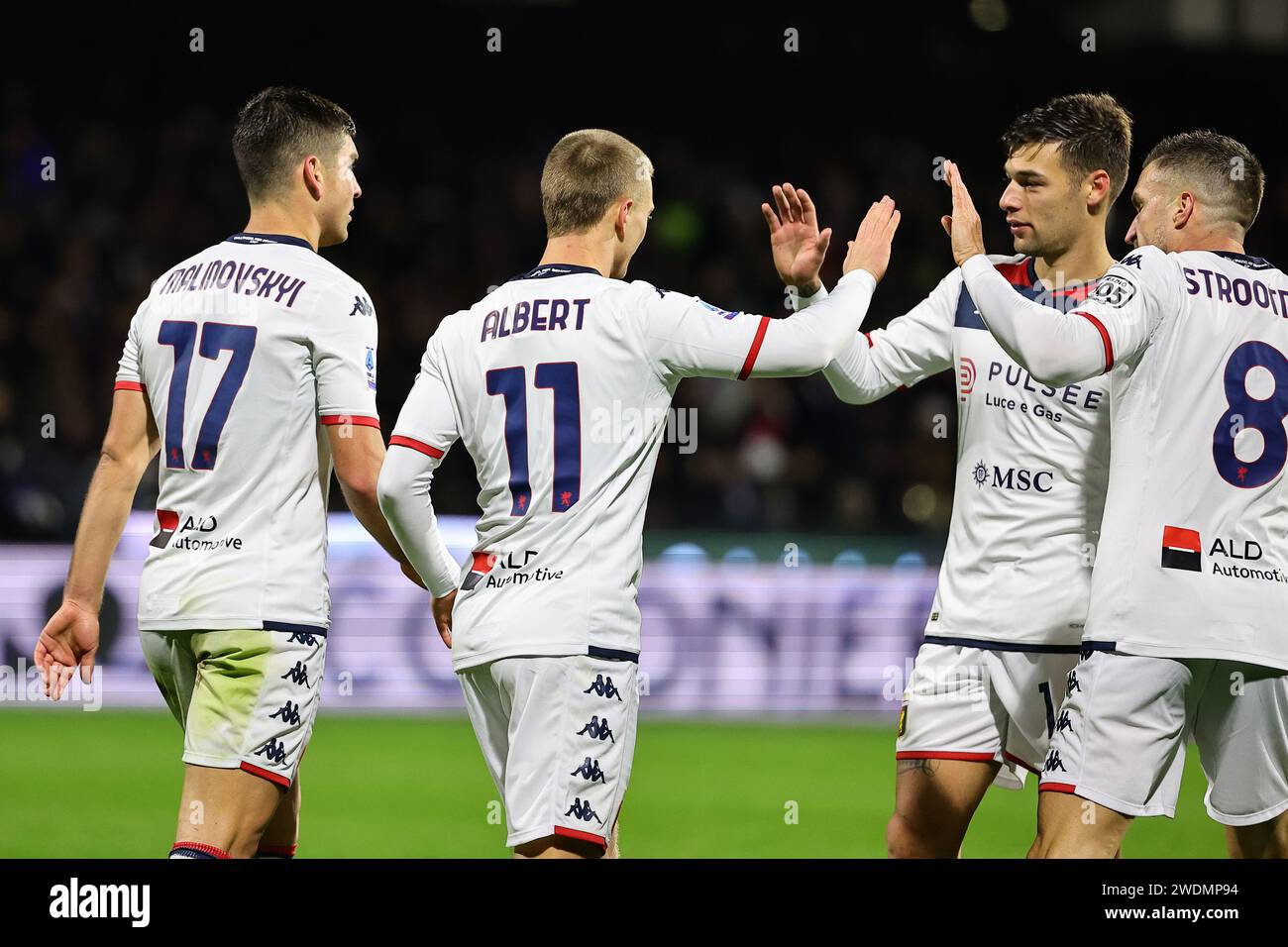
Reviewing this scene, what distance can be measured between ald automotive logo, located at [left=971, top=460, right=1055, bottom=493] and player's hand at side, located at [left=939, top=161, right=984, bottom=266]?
71 centimetres

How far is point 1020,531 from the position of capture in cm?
453

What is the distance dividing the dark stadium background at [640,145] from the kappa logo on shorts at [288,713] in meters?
6.26

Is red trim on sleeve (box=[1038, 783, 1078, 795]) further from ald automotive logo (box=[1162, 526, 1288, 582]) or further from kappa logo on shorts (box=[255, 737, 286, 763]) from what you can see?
kappa logo on shorts (box=[255, 737, 286, 763])

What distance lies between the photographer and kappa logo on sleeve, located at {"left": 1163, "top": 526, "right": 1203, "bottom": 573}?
4008mm

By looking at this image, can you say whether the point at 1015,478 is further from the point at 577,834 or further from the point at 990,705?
the point at 577,834

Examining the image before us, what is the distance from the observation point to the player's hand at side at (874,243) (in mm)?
4266

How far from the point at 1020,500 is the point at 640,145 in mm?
12801

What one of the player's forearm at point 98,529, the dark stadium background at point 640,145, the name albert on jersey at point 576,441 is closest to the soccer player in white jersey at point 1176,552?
the name albert on jersey at point 576,441

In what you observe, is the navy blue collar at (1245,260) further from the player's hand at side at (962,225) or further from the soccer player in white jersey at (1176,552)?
the player's hand at side at (962,225)

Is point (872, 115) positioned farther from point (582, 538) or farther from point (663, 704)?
point (582, 538)

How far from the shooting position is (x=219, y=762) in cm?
397

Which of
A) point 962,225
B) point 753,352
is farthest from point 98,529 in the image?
point 962,225

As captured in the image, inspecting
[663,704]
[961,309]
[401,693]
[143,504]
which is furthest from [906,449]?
[961,309]

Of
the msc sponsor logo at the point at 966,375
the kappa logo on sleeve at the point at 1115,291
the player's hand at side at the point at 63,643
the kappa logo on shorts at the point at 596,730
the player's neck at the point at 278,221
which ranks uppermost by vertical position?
the player's neck at the point at 278,221
